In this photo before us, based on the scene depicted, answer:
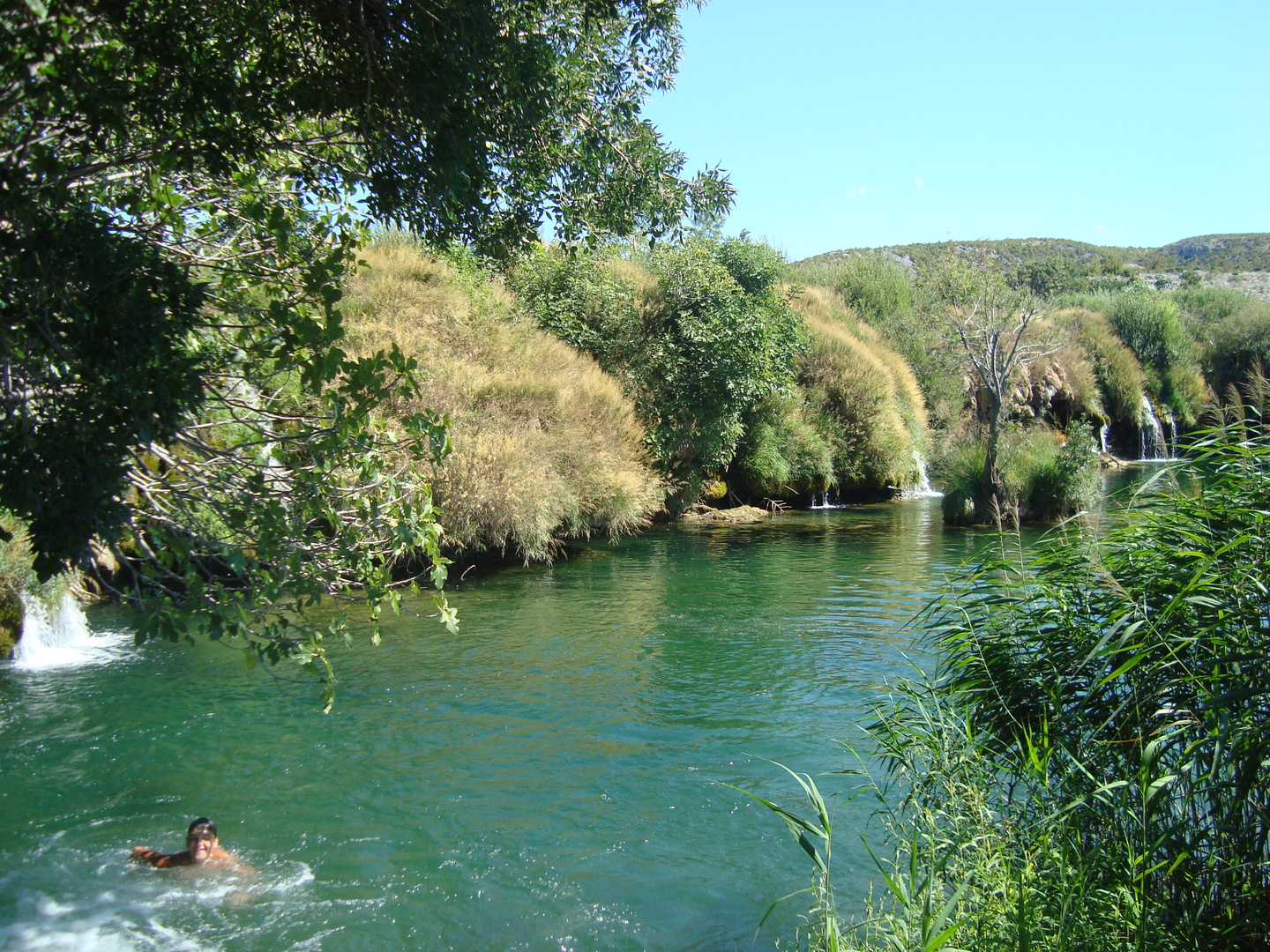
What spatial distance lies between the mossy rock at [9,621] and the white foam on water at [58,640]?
2.1 inches

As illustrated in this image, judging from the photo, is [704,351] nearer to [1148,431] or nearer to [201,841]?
[201,841]

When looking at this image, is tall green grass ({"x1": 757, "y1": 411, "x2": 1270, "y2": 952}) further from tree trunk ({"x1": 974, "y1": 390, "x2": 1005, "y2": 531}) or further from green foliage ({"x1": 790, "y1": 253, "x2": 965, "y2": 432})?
green foliage ({"x1": 790, "y1": 253, "x2": 965, "y2": 432})

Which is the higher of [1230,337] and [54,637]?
[1230,337]

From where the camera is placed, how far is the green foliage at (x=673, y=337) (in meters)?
22.9

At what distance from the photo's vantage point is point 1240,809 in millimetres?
3664

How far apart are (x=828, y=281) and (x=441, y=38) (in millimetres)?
37750

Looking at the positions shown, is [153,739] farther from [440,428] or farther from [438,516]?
[438,516]

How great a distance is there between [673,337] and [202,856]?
19020 mm

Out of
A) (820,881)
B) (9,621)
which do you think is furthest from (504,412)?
(820,881)

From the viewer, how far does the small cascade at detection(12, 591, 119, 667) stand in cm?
1094

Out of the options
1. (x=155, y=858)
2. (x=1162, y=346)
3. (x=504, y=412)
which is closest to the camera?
(x=155, y=858)

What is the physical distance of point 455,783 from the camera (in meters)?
7.48

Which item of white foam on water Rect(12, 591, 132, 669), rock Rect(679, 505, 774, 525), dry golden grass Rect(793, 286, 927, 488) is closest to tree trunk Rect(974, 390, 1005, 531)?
rock Rect(679, 505, 774, 525)

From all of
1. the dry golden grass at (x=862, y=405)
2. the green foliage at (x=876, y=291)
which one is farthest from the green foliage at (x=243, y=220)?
the green foliage at (x=876, y=291)
